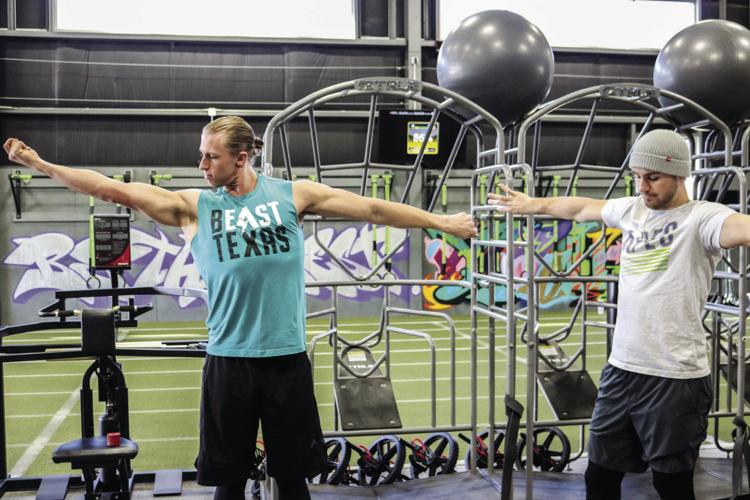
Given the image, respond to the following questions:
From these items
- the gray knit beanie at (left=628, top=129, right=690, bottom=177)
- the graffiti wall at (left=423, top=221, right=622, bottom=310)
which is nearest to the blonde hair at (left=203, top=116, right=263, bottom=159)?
the gray knit beanie at (left=628, top=129, right=690, bottom=177)

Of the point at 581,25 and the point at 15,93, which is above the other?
the point at 581,25

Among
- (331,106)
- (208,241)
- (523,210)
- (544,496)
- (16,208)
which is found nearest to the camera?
(208,241)

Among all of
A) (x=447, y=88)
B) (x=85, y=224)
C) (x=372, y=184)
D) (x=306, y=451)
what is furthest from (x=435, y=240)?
(x=306, y=451)

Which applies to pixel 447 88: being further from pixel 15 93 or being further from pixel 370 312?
pixel 15 93

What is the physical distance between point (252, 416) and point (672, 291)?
54.0 inches

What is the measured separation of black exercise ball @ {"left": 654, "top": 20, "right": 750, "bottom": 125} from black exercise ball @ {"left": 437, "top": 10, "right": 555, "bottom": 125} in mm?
725

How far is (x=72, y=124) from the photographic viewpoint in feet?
31.8

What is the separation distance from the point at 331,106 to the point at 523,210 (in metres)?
7.98

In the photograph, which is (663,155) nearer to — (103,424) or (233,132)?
(233,132)

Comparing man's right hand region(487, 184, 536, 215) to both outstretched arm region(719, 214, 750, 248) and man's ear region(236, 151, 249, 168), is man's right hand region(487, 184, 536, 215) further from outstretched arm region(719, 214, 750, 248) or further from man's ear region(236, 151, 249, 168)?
man's ear region(236, 151, 249, 168)

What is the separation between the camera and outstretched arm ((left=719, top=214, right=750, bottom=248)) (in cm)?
204

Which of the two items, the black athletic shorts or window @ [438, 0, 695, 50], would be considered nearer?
the black athletic shorts

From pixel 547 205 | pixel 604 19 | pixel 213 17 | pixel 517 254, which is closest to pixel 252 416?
pixel 547 205

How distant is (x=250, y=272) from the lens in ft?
6.60
